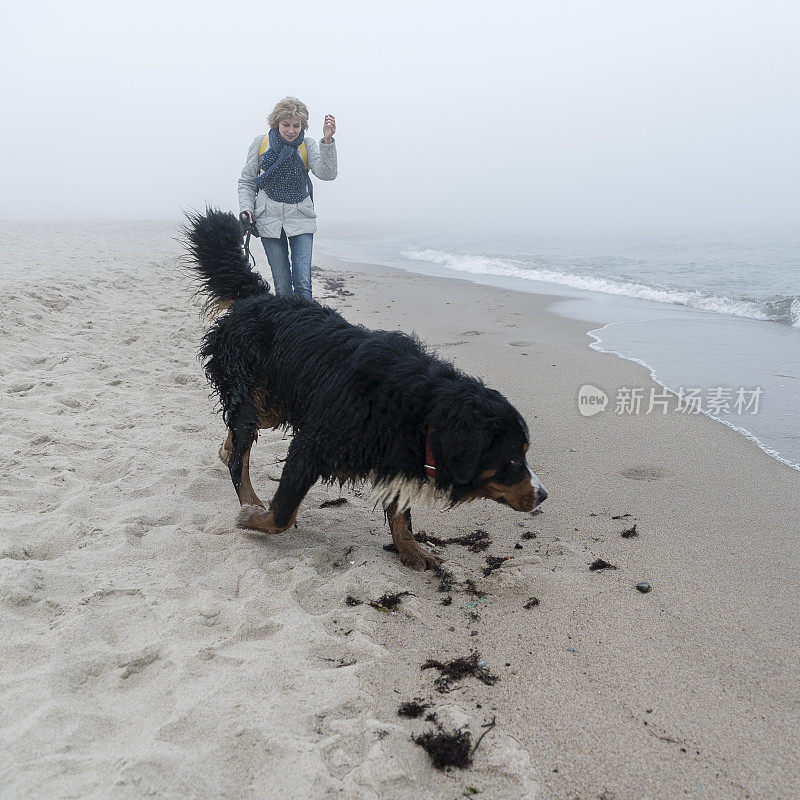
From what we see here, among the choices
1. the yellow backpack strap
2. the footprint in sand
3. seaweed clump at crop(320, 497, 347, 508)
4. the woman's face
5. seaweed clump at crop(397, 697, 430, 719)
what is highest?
the woman's face

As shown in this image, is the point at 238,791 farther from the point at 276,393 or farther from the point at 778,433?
the point at 778,433

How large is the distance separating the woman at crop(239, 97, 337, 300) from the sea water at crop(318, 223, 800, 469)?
3309 millimetres

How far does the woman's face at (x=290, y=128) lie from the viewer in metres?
4.95

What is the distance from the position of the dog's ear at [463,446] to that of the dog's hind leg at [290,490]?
0.73 m

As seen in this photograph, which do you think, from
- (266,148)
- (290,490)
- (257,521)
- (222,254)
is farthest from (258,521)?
(266,148)

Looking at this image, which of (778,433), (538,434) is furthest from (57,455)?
(778,433)

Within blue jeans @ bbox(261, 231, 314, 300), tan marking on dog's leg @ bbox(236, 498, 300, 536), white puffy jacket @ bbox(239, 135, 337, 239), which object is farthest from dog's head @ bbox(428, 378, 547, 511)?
white puffy jacket @ bbox(239, 135, 337, 239)

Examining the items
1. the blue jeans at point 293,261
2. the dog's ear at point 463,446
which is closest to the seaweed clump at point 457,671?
the dog's ear at point 463,446

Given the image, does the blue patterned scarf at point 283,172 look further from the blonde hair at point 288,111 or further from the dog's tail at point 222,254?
the dog's tail at point 222,254

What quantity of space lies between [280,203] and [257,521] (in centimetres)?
309

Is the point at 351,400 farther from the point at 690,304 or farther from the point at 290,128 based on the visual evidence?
the point at 690,304

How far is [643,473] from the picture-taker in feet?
14.0

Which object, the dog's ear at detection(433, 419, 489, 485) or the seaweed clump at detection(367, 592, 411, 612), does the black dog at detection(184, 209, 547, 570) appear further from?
the seaweed clump at detection(367, 592, 411, 612)

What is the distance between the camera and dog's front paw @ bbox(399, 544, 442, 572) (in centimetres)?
313
